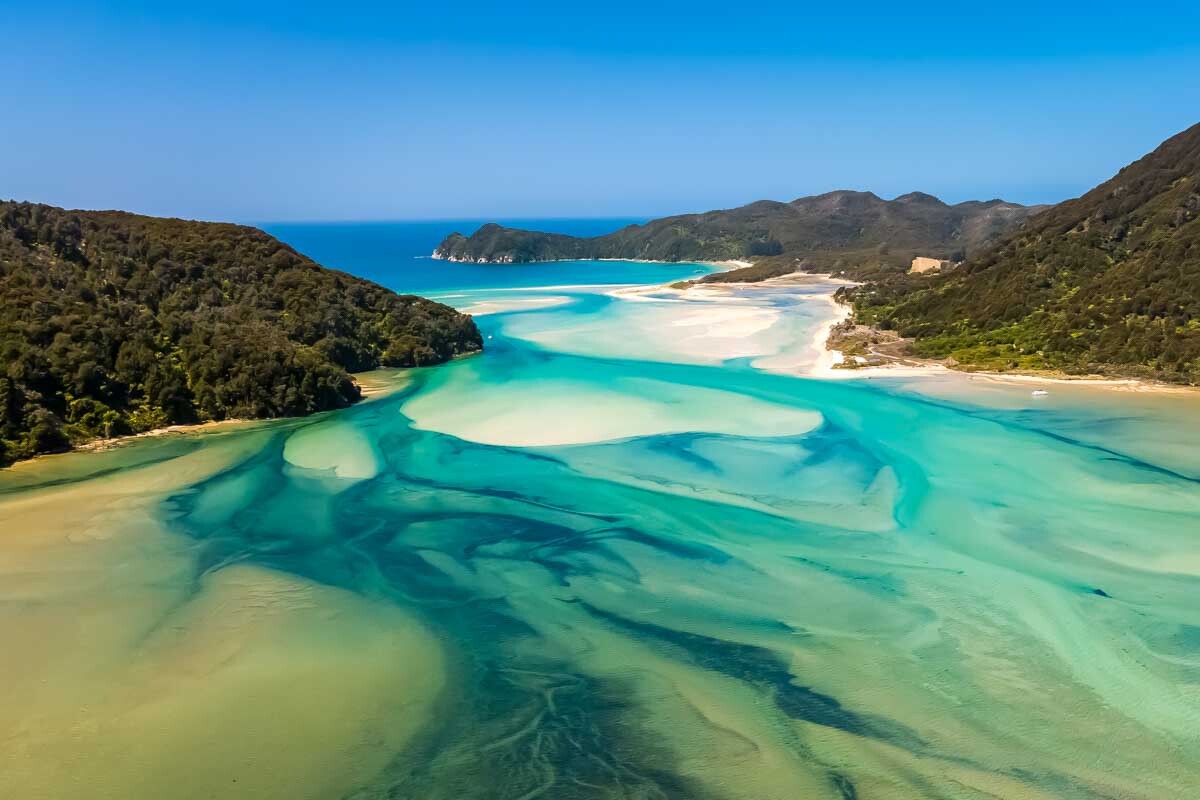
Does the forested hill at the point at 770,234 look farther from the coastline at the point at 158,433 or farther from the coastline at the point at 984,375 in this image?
the coastline at the point at 158,433

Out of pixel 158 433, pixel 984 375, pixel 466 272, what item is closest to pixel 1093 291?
pixel 984 375

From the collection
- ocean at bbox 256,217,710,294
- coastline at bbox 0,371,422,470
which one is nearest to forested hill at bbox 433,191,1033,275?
ocean at bbox 256,217,710,294

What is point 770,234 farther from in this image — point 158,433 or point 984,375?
point 158,433

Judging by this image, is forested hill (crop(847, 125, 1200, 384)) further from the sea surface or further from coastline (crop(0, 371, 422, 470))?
coastline (crop(0, 371, 422, 470))

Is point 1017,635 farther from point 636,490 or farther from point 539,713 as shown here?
point 636,490

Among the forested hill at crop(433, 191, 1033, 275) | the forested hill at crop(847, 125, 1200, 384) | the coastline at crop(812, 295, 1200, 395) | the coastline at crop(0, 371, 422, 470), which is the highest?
the forested hill at crop(433, 191, 1033, 275)
